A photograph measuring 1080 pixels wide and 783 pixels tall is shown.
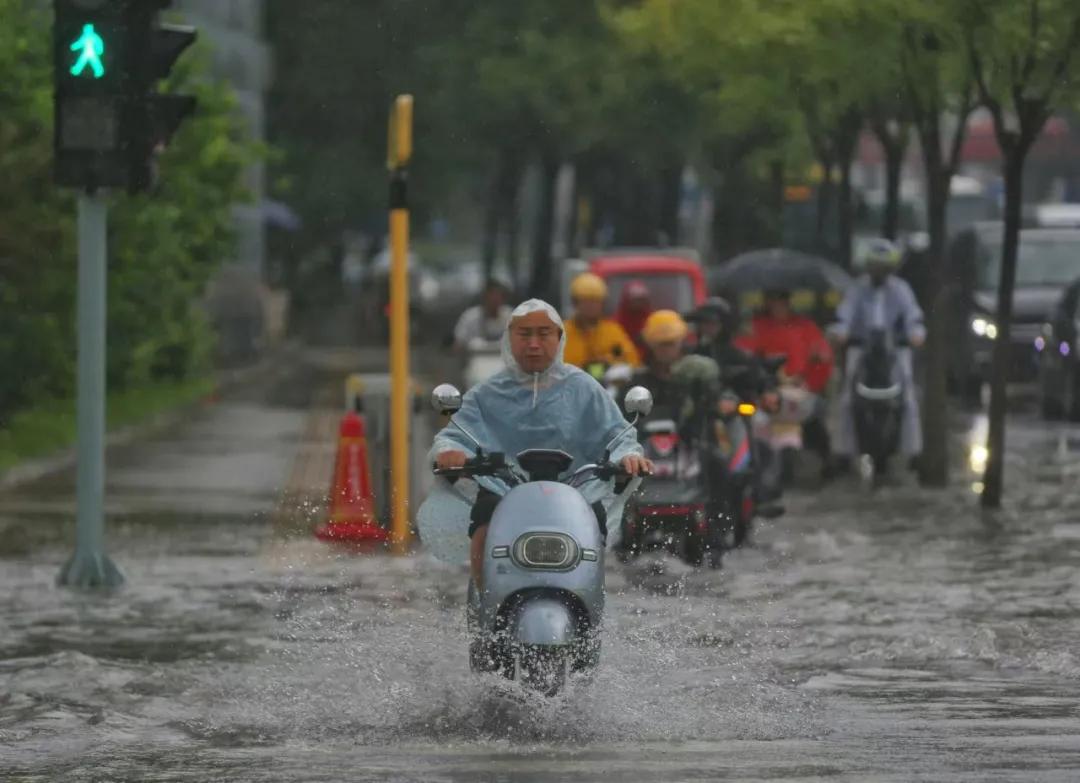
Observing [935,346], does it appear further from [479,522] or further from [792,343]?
[479,522]

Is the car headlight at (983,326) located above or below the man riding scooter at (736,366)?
below

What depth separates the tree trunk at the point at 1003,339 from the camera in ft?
67.6

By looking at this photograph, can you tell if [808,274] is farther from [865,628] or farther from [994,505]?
[865,628]

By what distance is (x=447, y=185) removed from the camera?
73938mm

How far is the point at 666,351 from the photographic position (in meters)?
17.5

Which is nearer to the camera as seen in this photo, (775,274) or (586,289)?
(586,289)

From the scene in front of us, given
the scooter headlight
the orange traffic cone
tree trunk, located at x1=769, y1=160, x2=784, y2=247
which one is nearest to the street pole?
the orange traffic cone

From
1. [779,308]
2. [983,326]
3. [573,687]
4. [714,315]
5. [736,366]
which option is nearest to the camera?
[573,687]

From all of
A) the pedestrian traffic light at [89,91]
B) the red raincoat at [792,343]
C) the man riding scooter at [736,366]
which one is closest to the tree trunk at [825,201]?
the red raincoat at [792,343]

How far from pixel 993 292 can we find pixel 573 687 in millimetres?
25081

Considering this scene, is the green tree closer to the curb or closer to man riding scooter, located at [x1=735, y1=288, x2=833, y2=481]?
man riding scooter, located at [x1=735, y1=288, x2=833, y2=481]

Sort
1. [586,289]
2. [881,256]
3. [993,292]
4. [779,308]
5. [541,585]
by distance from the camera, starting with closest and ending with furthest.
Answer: [541,585], [586,289], [881,256], [779,308], [993,292]

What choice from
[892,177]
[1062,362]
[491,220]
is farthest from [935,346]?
[491,220]

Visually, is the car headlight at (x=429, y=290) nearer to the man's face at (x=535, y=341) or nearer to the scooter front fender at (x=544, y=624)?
the man's face at (x=535, y=341)
